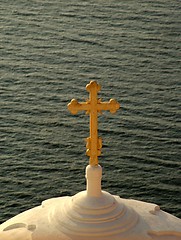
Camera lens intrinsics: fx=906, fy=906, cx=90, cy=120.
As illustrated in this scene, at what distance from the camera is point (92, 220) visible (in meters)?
14.2

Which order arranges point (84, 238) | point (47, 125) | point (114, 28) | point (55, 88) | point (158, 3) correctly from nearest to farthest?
point (84, 238) < point (47, 125) < point (55, 88) < point (114, 28) < point (158, 3)

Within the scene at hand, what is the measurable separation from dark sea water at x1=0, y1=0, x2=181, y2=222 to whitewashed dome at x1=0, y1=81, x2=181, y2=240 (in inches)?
651

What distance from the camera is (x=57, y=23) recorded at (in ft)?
156

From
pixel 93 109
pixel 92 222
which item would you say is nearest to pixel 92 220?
pixel 92 222

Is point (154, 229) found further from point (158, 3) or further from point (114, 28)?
point (158, 3)

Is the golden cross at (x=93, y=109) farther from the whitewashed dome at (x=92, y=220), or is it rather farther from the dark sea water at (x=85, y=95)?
the dark sea water at (x=85, y=95)

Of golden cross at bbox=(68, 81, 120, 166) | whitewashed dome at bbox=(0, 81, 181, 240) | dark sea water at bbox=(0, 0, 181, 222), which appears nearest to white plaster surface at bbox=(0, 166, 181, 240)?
whitewashed dome at bbox=(0, 81, 181, 240)

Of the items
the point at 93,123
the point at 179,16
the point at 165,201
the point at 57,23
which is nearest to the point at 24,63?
the point at 57,23

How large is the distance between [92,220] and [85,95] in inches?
994

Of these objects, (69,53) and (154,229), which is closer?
(154,229)

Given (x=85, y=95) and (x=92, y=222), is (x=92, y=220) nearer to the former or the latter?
(x=92, y=222)

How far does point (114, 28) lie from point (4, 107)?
10140 mm

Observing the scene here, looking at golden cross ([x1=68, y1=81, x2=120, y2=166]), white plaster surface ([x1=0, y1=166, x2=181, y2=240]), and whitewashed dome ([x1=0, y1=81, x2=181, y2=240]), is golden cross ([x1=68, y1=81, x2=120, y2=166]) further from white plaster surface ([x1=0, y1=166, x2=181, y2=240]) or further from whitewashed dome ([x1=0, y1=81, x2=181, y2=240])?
white plaster surface ([x1=0, y1=166, x2=181, y2=240])

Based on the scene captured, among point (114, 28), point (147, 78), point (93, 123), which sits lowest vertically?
point (93, 123)
